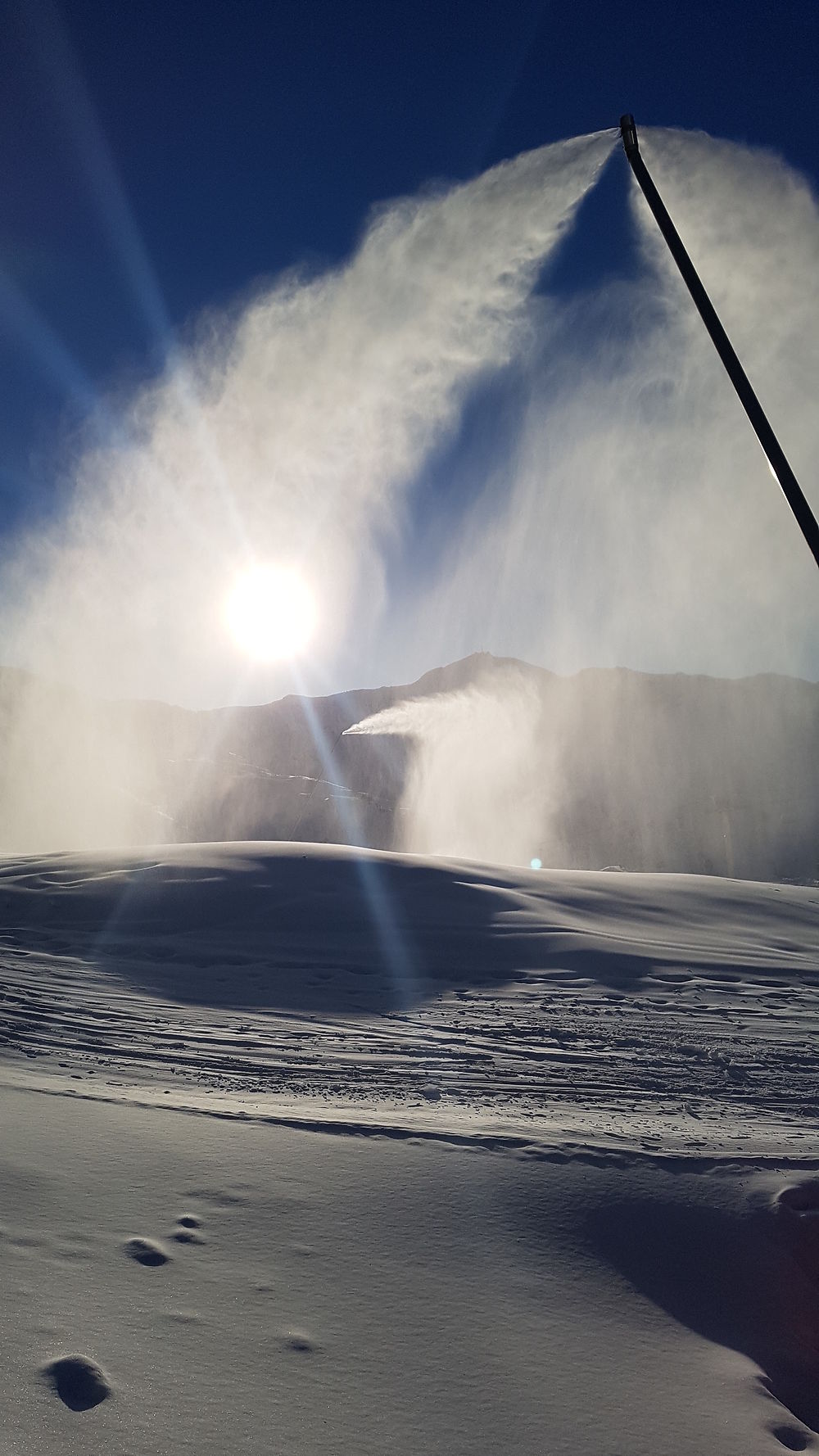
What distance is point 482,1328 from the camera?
2395 millimetres

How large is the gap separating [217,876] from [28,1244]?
1080 cm

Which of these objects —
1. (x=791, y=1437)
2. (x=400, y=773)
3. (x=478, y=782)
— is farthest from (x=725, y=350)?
(x=400, y=773)

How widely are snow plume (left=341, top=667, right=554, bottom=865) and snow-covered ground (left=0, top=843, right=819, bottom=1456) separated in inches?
1432

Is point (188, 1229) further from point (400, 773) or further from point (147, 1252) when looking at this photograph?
point (400, 773)

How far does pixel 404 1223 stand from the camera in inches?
118

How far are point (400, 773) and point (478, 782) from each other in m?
19.0

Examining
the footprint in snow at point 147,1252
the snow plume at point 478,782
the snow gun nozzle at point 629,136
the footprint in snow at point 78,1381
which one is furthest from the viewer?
the snow plume at point 478,782

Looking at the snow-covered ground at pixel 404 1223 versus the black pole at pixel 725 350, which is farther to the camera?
the black pole at pixel 725 350

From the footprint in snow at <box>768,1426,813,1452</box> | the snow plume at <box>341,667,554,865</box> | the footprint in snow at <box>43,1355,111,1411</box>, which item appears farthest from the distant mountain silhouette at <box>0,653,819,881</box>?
the footprint in snow at <box>768,1426,813,1452</box>

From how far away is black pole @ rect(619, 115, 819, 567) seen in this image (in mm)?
2689

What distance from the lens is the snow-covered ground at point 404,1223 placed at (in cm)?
202

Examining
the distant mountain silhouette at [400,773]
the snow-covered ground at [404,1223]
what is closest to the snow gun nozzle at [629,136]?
the snow-covered ground at [404,1223]

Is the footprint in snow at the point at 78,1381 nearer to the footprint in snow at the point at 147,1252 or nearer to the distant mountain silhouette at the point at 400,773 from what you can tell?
the footprint in snow at the point at 147,1252

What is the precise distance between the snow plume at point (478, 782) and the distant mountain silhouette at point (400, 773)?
70.0 inches
